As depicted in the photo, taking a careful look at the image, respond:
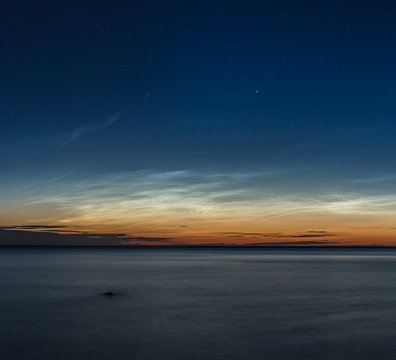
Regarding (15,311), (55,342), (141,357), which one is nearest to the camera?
(141,357)

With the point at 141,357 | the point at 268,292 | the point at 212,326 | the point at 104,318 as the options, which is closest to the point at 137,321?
the point at 104,318

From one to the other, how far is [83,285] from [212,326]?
2200cm

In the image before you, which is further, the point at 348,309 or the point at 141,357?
the point at 348,309

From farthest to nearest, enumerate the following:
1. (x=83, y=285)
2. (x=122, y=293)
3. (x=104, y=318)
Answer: (x=83, y=285), (x=122, y=293), (x=104, y=318)

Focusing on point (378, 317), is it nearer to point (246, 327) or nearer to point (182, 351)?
point (246, 327)

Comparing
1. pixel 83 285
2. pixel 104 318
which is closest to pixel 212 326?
pixel 104 318

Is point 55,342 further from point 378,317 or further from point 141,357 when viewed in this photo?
point 378,317

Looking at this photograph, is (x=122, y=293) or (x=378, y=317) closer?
(x=378, y=317)

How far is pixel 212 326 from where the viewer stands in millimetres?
20719

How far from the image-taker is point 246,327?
20516 mm

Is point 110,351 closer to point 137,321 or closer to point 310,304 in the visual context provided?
point 137,321

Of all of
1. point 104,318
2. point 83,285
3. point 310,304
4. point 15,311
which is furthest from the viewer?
point 83,285

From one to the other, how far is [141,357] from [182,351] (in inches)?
64.1

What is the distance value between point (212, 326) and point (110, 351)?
5.98 metres
